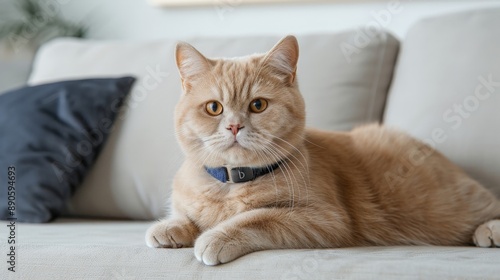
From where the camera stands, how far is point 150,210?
1.88 metres

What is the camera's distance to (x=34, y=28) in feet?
9.57

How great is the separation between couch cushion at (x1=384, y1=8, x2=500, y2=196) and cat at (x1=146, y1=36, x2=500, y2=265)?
9cm

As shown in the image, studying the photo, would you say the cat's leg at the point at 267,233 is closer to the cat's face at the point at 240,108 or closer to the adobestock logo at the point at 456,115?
the cat's face at the point at 240,108

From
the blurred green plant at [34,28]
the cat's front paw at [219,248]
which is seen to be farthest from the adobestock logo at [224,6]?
the cat's front paw at [219,248]

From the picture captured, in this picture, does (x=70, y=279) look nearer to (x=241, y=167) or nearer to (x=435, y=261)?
(x=241, y=167)

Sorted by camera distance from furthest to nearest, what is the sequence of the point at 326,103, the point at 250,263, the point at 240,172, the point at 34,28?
the point at 34,28 < the point at 326,103 < the point at 240,172 < the point at 250,263

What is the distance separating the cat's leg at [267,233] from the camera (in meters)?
1.15

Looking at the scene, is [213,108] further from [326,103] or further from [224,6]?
[224,6]

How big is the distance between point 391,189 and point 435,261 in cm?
43

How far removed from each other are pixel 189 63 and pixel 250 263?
0.50 meters

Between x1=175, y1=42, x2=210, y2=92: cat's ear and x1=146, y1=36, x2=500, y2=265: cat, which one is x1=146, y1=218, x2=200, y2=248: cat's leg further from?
x1=175, y1=42, x2=210, y2=92: cat's ear

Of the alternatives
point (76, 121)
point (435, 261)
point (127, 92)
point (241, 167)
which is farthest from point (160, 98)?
point (435, 261)

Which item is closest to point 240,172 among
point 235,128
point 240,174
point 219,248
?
point 240,174

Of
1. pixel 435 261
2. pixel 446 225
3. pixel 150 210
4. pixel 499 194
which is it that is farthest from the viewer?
pixel 150 210
